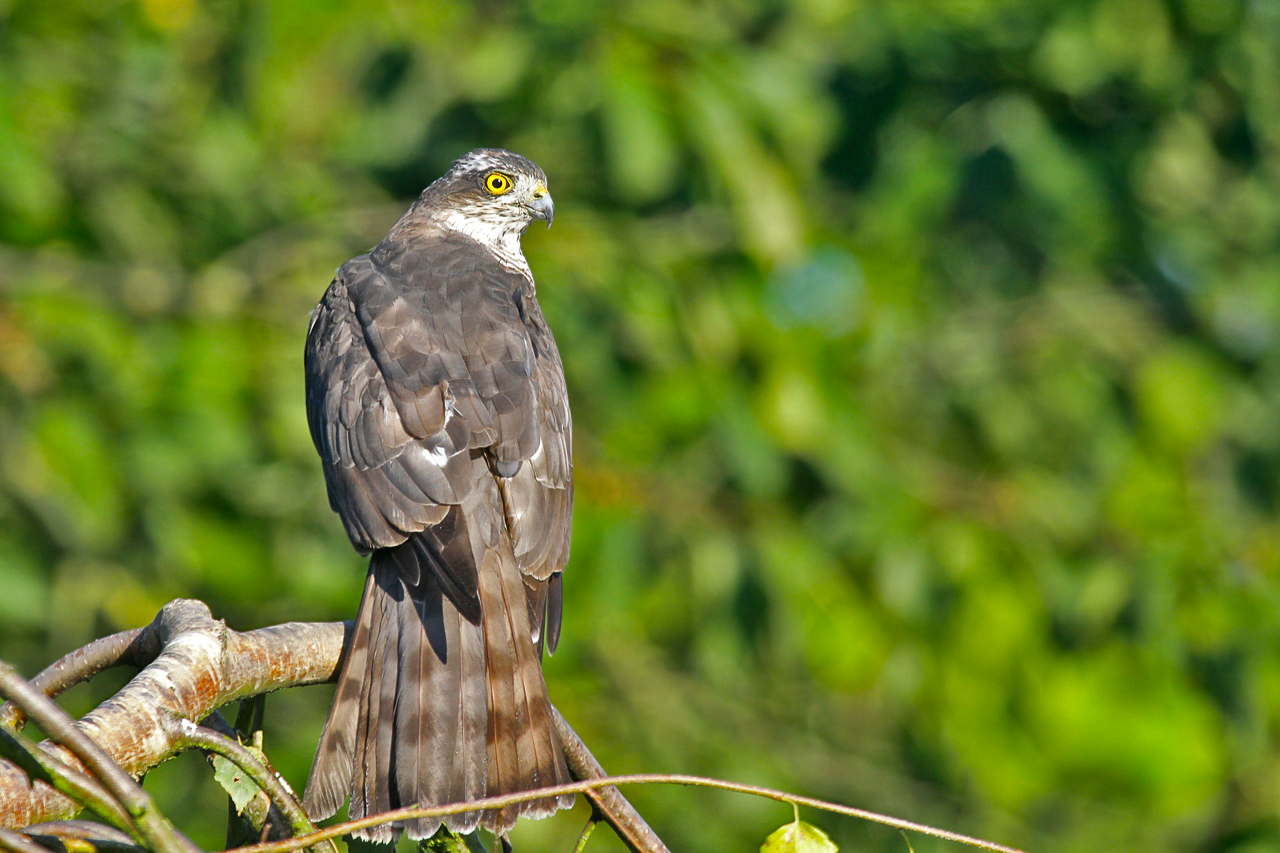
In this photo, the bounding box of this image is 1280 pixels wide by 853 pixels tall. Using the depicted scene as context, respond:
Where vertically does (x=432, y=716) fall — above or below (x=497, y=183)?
below

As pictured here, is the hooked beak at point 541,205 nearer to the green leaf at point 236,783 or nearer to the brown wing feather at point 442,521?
the brown wing feather at point 442,521

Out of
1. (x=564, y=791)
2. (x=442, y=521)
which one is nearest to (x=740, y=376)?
(x=442, y=521)

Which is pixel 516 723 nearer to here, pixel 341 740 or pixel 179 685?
pixel 341 740

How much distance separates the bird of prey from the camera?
9.45 ft

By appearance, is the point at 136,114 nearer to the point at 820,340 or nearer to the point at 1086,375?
the point at 820,340

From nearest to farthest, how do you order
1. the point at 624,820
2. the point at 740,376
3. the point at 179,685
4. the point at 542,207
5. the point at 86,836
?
the point at 86,836 → the point at 179,685 → the point at 624,820 → the point at 542,207 → the point at 740,376

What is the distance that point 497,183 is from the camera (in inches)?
199

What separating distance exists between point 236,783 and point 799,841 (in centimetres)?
99

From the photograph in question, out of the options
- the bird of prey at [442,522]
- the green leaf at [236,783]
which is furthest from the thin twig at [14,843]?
the bird of prey at [442,522]

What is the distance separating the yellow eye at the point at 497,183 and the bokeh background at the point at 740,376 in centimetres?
57

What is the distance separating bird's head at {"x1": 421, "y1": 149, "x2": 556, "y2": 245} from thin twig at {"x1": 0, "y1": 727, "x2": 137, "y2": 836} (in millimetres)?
3611

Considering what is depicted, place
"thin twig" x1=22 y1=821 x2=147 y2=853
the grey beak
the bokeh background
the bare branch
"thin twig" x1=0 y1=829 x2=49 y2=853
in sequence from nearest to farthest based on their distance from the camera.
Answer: "thin twig" x1=0 y1=829 x2=49 y2=853
"thin twig" x1=22 y1=821 x2=147 y2=853
the bare branch
the grey beak
the bokeh background

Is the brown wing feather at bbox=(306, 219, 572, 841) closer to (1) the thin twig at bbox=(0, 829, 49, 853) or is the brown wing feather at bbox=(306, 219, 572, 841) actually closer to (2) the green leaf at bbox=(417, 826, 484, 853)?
(2) the green leaf at bbox=(417, 826, 484, 853)

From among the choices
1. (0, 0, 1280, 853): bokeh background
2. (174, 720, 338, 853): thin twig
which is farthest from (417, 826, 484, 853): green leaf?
(0, 0, 1280, 853): bokeh background
